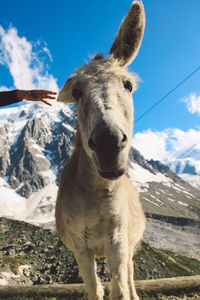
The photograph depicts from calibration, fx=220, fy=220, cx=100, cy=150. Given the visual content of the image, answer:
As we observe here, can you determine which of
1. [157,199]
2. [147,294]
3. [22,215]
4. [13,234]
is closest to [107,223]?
[147,294]

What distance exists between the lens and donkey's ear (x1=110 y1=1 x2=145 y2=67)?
3480 mm

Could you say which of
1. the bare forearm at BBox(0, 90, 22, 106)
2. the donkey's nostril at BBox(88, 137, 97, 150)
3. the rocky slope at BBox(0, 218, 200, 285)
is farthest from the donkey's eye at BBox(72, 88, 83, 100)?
the rocky slope at BBox(0, 218, 200, 285)

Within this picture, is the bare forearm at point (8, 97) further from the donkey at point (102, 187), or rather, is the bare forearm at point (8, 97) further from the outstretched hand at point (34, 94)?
the donkey at point (102, 187)

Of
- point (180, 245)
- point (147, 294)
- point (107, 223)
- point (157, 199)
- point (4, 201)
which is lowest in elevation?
point (180, 245)

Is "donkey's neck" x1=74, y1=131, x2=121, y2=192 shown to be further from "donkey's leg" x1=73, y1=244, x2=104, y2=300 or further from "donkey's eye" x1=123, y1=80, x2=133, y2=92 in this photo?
"donkey's eye" x1=123, y1=80, x2=133, y2=92

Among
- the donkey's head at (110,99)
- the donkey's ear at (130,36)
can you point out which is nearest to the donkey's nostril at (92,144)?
the donkey's head at (110,99)

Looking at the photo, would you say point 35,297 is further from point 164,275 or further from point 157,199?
point 157,199

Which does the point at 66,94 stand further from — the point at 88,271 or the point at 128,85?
the point at 88,271

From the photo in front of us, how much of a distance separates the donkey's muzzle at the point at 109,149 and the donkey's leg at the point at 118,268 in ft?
5.21

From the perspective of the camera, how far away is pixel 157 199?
174 metres

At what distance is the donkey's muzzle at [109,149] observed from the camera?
241cm

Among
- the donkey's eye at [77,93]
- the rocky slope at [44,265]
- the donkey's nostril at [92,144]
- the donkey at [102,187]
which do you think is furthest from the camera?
the rocky slope at [44,265]

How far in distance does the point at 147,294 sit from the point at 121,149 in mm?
6308

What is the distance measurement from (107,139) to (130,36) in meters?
2.37
